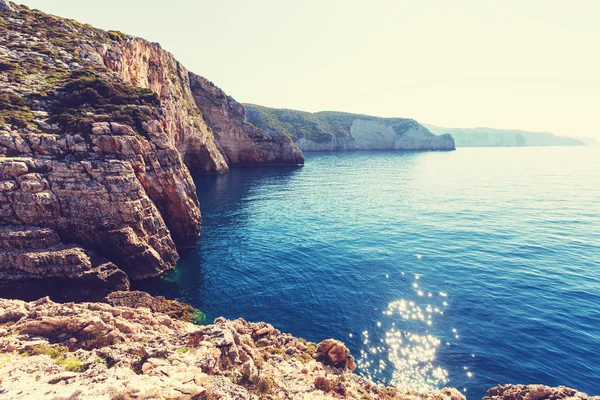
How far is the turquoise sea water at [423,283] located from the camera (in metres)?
18.5

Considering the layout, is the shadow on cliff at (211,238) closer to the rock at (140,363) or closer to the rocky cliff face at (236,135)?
the rock at (140,363)

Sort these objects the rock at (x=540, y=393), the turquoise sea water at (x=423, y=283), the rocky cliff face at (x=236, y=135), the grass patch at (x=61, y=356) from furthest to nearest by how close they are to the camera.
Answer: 1. the rocky cliff face at (x=236, y=135)
2. the turquoise sea water at (x=423, y=283)
3. the rock at (x=540, y=393)
4. the grass patch at (x=61, y=356)

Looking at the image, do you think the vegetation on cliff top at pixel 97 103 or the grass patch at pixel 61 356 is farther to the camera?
the vegetation on cliff top at pixel 97 103

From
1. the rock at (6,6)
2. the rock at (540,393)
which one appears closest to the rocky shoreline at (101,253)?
the rock at (540,393)

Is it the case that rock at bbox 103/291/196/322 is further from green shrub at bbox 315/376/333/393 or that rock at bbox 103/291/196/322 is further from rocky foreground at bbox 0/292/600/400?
green shrub at bbox 315/376/333/393

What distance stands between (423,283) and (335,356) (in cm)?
1466

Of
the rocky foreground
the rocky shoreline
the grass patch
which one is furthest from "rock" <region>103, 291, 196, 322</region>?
the grass patch

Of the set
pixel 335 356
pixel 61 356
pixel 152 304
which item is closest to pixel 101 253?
pixel 152 304

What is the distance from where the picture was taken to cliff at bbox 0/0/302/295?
930 inches

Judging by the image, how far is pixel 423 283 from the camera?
2700 centimetres

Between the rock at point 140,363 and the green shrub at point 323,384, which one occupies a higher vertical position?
the rock at point 140,363

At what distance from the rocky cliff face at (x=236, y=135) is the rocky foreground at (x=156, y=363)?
9616cm

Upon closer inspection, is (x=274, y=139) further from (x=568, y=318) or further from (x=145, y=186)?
(x=568, y=318)

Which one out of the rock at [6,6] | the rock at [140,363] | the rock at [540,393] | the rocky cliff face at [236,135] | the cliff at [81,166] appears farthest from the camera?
the rocky cliff face at [236,135]
